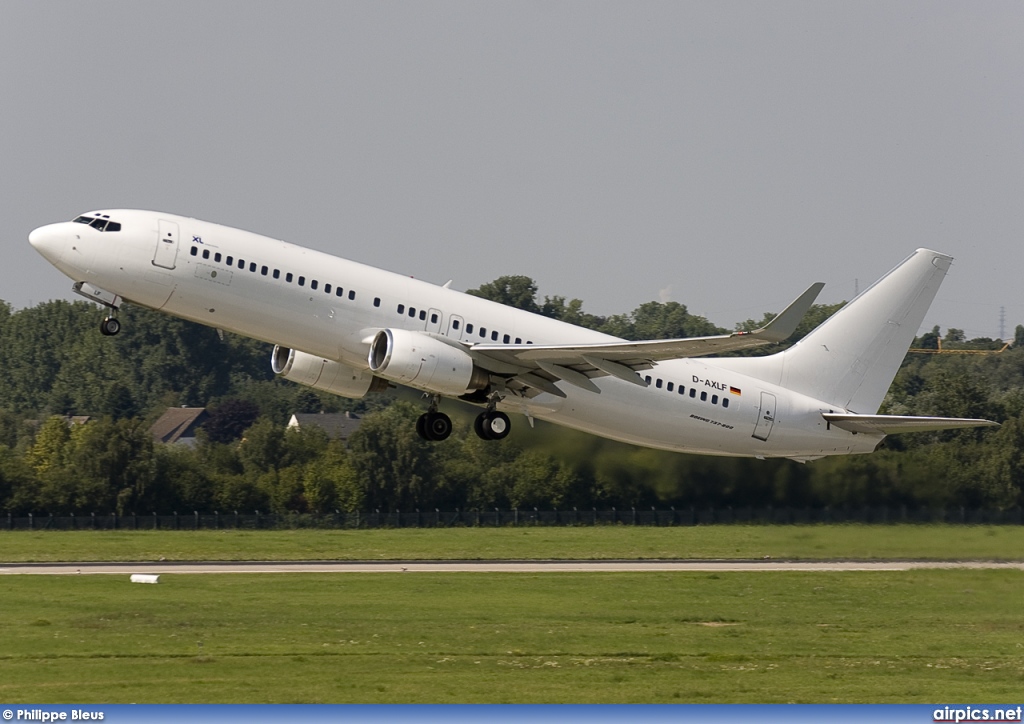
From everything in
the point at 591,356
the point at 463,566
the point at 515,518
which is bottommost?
the point at 463,566

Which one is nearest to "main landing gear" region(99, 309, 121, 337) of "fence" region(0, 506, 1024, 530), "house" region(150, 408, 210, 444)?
"fence" region(0, 506, 1024, 530)

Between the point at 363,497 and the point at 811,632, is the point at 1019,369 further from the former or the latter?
the point at 811,632

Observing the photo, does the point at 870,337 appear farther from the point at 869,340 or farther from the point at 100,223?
the point at 100,223

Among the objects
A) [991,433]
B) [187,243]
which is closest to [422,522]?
[991,433]

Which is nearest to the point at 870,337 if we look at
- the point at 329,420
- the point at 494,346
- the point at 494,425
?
the point at 494,425

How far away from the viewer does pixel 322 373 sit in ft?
124

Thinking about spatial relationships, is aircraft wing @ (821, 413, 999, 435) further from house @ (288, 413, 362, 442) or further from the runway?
house @ (288, 413, 362, 442)

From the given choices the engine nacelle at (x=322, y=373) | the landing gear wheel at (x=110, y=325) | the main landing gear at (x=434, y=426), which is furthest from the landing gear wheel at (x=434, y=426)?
the landing gear wheel at (x=110, y=325)

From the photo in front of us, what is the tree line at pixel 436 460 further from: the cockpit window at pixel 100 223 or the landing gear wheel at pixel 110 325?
the cockpit window at pixel 100 223

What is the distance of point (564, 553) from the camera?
4884cm

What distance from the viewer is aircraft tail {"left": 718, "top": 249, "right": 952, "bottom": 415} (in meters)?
41.6

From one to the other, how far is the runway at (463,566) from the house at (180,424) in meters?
56.0

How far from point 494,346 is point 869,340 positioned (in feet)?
43.5

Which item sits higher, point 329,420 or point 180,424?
point 329,420
